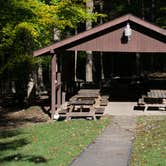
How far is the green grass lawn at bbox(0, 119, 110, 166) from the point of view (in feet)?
34.7

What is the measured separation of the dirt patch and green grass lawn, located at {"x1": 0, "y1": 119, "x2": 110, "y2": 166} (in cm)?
124

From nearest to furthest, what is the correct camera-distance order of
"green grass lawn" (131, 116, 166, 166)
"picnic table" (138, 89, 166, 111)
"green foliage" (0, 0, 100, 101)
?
"green grass lawn" (131, 116, 166, 166) < "green foliage" (0, 0, 100, 101) < "picnic table" (138, 89, 166, 111)

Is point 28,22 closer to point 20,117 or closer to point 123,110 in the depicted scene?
point 20,117

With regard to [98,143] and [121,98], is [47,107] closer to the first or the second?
[121,98]

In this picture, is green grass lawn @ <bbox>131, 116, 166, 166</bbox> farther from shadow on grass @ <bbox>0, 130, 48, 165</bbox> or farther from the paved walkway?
shadow on grass @ <bbox>0, 130, 48, 165</bbox>

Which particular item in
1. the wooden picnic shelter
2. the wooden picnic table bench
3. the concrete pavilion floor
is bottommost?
the concrete pavilion floor

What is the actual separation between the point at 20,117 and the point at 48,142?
7126 mm

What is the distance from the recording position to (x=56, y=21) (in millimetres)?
18188

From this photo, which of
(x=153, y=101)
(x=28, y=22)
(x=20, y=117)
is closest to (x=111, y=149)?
(x=28, y=22)

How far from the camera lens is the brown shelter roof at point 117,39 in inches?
779


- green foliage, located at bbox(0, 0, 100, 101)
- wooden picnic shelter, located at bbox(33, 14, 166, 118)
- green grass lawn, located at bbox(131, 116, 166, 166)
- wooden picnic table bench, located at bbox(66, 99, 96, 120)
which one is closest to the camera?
green grass lawn, located at bbox(131, 116, 166, 166)

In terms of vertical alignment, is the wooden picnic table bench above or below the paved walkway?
above

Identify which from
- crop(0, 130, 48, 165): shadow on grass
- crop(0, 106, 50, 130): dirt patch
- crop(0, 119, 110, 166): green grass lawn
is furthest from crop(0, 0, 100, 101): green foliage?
crop(0, 130, 48, 165): shadow on grass

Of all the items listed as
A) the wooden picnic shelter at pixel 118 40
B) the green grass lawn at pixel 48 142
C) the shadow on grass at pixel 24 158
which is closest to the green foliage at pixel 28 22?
the wooden picnic shelter at pixel 118 40
